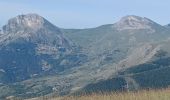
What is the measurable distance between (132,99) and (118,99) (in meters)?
6.74

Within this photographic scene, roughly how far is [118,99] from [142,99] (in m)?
15.3

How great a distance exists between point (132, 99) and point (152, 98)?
1111cm

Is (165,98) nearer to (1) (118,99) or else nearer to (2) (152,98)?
(2) (152,98)

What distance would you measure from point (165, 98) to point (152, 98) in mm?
9843

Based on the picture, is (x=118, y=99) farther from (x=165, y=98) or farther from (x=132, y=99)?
(x=165, y=98)

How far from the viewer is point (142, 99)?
185125mm

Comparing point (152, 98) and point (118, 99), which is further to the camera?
point (118, 99)

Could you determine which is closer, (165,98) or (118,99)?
(165,98)

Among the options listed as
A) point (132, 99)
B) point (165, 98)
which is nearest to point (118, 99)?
point (132, 99)

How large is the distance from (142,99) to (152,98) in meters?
4.00

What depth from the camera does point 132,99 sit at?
636 ft

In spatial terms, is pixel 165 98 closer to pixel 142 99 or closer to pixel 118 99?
pixel 142 99

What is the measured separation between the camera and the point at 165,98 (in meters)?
176

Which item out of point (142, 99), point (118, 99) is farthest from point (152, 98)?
point (118, 99)
